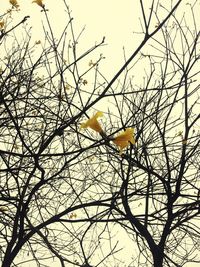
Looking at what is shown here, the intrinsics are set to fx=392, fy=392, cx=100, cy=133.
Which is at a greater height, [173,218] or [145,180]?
[145,180]

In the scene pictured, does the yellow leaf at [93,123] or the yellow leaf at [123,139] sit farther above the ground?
the yellow leaf at [93,123]

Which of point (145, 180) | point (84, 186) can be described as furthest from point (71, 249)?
point (145, 180)

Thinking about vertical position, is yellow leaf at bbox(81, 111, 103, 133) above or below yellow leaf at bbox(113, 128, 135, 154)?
above

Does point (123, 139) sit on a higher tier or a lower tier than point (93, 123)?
lower

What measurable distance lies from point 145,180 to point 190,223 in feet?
3.16

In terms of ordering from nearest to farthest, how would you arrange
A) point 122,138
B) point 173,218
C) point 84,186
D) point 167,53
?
point 122,138, point 173,218, point 167,53, point 84,186

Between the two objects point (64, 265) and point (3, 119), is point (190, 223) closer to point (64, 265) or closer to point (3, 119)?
point (64, 265)

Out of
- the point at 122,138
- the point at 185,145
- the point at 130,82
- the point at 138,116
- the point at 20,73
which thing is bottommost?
the point at 122,138

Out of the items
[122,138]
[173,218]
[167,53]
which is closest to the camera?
[122,138]

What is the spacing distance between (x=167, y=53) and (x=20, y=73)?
2227 millimetres

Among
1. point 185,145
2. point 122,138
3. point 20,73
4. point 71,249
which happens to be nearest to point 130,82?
point 185,145

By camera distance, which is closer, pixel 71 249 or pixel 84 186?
pixel 71 249

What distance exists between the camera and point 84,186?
6.53 metres

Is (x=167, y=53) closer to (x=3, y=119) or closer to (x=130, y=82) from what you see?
(x=130, y=82)
